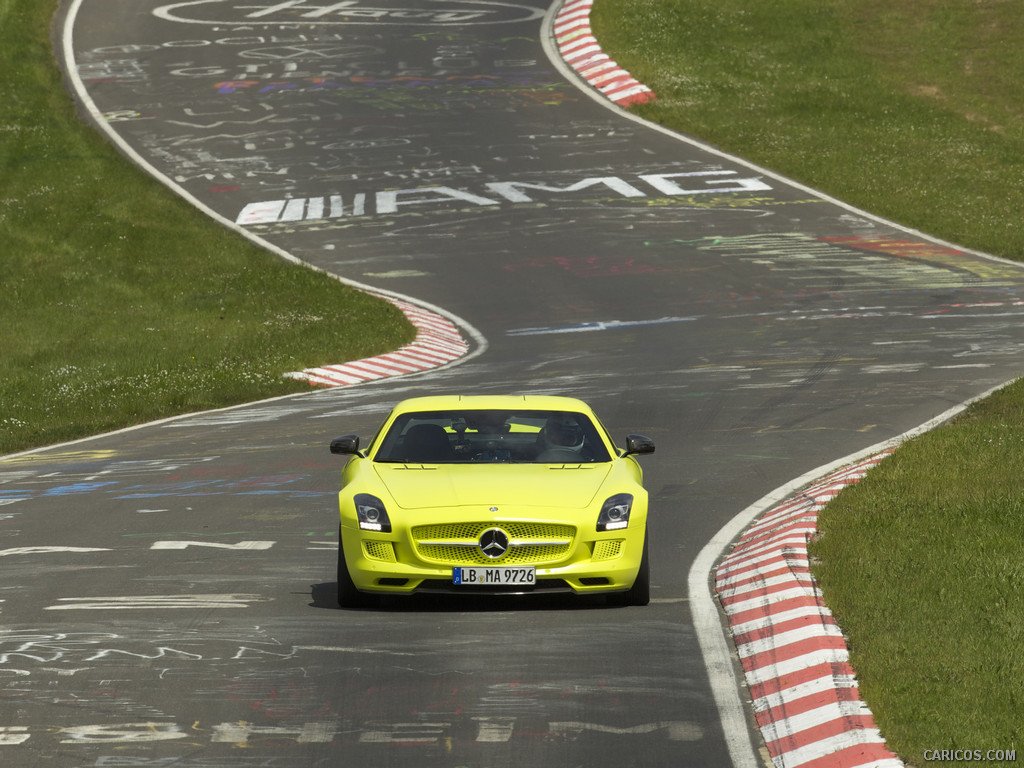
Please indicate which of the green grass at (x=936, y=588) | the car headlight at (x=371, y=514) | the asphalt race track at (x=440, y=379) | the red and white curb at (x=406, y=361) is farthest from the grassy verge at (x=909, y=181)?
the red and white curb at (x=406, y=361)

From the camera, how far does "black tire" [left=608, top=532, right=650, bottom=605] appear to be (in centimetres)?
1033

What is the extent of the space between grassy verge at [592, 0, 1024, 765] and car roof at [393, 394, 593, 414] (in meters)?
2.24

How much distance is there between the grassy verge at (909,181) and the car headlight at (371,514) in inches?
118

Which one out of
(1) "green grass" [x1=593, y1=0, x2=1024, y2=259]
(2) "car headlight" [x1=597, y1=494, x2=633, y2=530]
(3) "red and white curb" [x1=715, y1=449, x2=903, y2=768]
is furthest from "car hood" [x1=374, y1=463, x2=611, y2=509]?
(1) "green grass" [x1=593, y1=0, x2=1024, y2=259]

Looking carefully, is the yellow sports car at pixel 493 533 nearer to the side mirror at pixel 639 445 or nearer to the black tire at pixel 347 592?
the black tire at pixel 347 592

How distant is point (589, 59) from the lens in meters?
47.3

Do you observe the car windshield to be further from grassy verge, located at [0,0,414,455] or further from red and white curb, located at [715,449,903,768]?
grassy verge, located at [0,0,414,455]

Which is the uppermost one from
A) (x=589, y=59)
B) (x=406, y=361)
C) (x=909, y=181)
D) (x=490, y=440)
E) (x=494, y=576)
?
(x=490, y=440)

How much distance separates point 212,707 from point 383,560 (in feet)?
7.34

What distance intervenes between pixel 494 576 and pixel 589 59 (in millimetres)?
39028

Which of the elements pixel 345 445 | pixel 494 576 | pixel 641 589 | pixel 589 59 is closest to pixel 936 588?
pixel 641 589

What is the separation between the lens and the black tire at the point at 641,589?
10.3m

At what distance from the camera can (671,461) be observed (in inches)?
634

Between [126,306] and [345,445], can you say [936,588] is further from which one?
[126,306]
